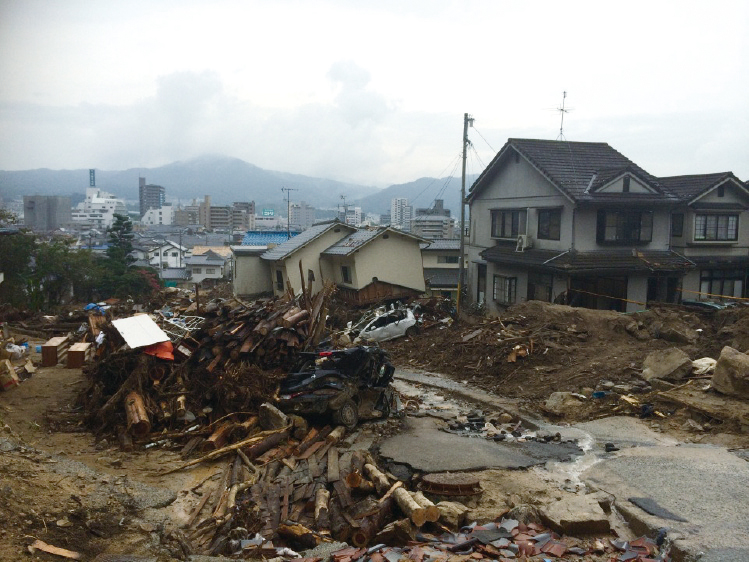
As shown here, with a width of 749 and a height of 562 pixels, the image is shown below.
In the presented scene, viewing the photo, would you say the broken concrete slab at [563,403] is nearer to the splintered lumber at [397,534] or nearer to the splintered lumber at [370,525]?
the splintered lumber at [370,525]

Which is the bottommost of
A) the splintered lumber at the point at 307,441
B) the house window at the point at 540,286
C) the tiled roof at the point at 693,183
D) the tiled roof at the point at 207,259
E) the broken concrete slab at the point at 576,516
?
the splintered lumber at the point at 307,441

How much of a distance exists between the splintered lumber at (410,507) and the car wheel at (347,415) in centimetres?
359

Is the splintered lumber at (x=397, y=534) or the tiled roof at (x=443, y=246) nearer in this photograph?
the splintered lumber at (x=397, y=534)

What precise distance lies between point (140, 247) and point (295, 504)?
76264 millimetres

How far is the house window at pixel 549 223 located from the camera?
24.3 meters

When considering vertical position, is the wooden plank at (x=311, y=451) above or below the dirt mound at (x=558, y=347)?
below

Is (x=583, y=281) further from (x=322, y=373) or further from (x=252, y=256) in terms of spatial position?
(x=252, y=256)

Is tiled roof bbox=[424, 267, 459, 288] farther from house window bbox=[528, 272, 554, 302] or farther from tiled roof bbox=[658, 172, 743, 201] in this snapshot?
tiled roof bbox=[658, 172, 743, 201]

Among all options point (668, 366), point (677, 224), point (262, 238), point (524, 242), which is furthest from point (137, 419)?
point (262, 238)

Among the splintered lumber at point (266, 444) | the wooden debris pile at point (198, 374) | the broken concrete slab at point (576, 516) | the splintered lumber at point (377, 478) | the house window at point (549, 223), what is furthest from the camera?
the house window at point (549, 223)

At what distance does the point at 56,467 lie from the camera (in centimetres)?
998

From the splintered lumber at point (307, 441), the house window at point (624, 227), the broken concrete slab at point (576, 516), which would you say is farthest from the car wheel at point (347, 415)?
the house window at point (624, 227)

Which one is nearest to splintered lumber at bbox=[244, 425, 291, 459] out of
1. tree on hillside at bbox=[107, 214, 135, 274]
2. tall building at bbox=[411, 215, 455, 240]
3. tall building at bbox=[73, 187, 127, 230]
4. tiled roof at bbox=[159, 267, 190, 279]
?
tree on hillside at bbox=[107, 214, 135, 274]

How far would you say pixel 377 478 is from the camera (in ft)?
31.5
